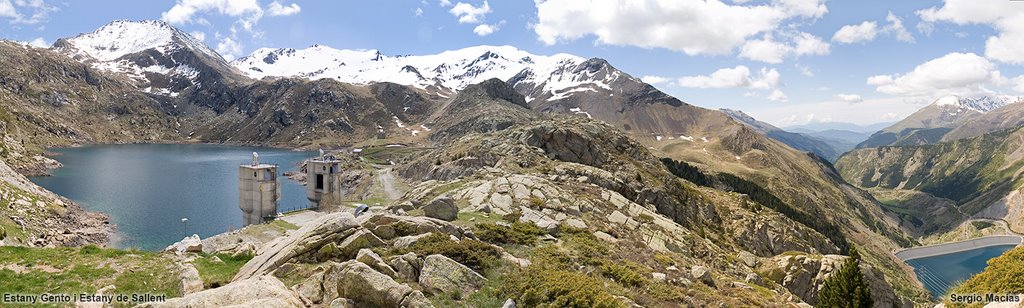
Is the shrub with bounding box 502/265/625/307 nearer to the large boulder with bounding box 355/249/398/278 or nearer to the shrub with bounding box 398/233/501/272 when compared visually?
the shrub with bounding box 398/233/501/272

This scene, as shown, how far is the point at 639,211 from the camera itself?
5131cm

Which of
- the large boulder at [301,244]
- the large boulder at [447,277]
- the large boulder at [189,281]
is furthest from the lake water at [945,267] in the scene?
the large boulder at [189,281]

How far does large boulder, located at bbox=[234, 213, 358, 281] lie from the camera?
2228 cm

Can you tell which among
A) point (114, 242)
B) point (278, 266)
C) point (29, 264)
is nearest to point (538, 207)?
point (278, 266)

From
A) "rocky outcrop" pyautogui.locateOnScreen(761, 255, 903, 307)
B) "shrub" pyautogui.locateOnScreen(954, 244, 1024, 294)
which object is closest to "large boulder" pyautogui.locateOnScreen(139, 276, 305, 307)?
"shrub" pyautogui.locateOnScreen(954, 244, 1024, 294)

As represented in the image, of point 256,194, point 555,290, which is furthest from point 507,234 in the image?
point 256,194

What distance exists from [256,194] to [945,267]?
220m

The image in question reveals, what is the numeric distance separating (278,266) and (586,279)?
1315cm

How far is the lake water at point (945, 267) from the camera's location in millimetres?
152500

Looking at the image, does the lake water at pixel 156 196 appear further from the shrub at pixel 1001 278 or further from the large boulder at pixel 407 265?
the shrub at pixel 1001 278

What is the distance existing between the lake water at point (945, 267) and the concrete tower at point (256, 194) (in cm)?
16516

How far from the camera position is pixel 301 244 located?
2319 cm

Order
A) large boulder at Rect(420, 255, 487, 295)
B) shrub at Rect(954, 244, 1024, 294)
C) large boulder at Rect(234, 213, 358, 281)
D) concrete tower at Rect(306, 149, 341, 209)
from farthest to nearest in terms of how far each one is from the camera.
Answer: concrete tower at Rect(306, 149, 341, 209) < shrub at Rect(954, 244, 1024, 294) < large boulder at Rect(234, 213, 358, 281) < large boulder at Rect(420, 255, 487, 295)

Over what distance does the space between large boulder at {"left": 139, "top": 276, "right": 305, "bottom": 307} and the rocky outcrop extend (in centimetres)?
4157
